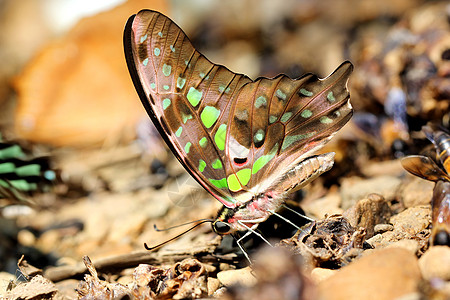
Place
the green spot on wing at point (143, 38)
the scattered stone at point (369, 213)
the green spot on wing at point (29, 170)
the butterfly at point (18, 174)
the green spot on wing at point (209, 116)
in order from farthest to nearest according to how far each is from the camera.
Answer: the green spot on wing at point (29, 170), the butterfly at point (18, 174), the green spot on wing at point (209, 116), the green spot on wing at point (143, 38), the scattered stone at point (369, 213)

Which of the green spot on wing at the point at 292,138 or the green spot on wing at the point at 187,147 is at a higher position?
the green spot on wing at the point at 187,147

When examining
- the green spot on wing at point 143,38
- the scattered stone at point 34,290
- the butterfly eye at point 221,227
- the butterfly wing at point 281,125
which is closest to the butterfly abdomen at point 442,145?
the butterfly wing at point 281,125

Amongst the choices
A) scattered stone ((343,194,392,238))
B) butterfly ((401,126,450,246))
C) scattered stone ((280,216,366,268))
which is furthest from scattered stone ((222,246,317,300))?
scattered stone ((343,194,392,238))

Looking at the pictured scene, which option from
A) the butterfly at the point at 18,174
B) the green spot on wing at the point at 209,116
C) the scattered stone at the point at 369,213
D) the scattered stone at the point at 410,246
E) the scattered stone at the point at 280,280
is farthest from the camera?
the butterfly at the point at 18,174

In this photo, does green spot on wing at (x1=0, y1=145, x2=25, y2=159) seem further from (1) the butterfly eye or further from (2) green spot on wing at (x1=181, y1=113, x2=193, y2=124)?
(1) the butterfly eye

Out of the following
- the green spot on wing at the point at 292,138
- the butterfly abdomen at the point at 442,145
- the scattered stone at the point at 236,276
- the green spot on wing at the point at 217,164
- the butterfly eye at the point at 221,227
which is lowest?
the scattered stone at the point at 236,276

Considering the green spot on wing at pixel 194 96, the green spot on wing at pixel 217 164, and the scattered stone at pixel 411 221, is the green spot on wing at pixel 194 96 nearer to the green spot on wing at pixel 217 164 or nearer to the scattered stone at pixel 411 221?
the green spot on wing at pixel 217 164

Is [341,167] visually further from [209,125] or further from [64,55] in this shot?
[64,55]

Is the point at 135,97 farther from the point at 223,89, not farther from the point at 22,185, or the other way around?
the point at 223,89
